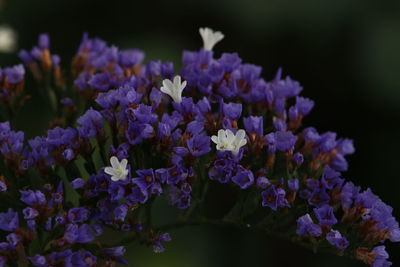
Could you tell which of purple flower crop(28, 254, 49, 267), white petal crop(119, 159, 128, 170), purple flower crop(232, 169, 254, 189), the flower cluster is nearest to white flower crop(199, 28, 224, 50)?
the flower cluster

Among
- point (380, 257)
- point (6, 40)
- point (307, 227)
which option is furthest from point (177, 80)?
point (6, 40)

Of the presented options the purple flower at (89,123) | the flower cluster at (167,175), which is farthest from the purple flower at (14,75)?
the purple flower at (89,123)

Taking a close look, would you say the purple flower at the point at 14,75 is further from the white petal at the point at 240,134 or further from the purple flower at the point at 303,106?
the purple flower at the point at 303,106

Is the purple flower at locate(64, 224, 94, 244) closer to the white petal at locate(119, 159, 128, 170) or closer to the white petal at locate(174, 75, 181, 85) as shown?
the white petal at locate(119, 159, 128, 170)

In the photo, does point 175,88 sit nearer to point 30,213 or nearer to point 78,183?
point 78,183

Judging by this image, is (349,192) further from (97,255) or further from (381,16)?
(381,16)

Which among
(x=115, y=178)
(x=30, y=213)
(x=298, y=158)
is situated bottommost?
(x=30, y=213)

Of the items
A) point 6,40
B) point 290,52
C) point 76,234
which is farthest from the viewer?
point 290,52

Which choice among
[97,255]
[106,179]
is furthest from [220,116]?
[97,255]
